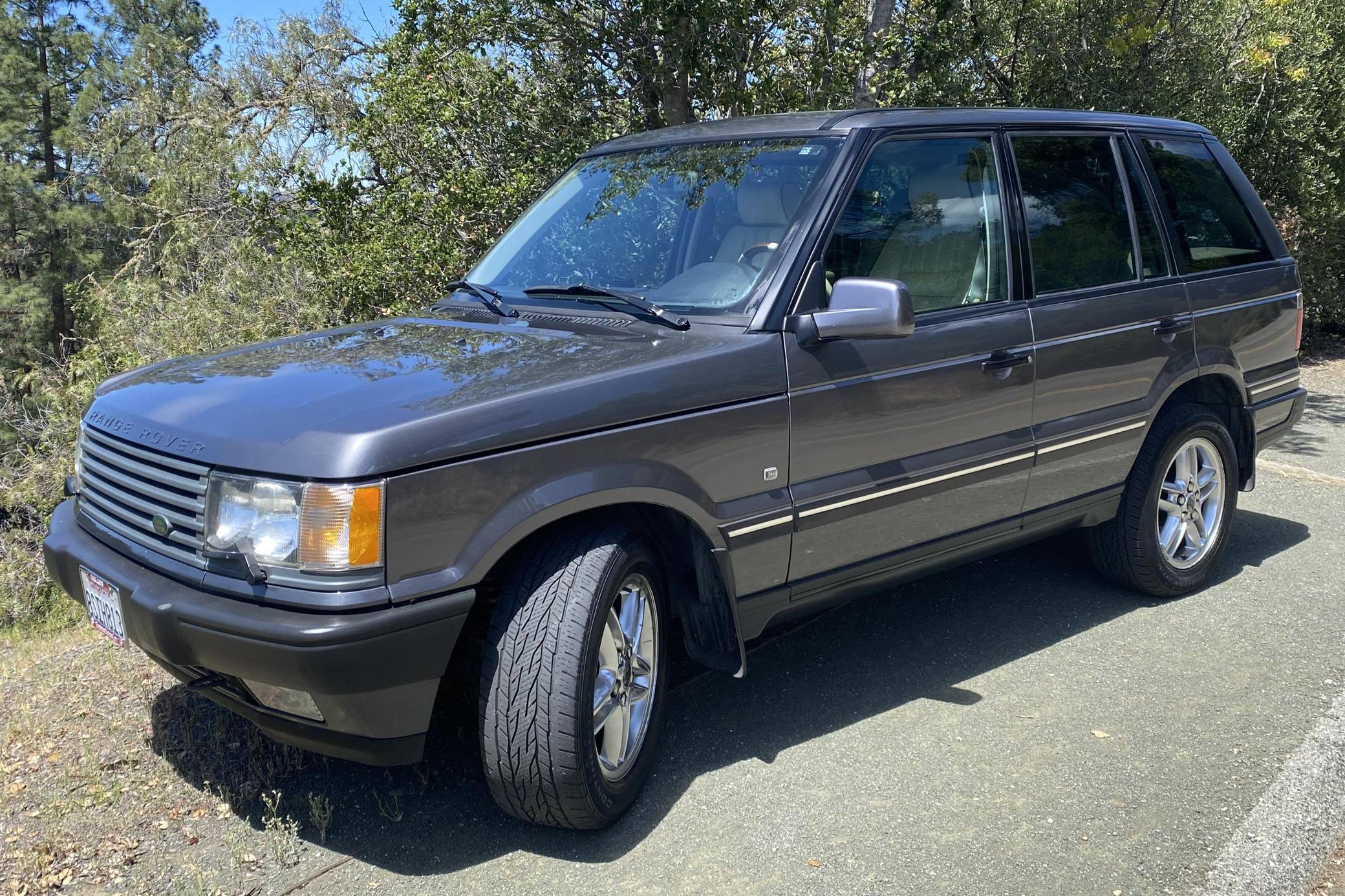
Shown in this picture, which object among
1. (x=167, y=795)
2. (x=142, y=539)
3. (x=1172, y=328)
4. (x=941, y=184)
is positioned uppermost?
(x=941, y=184)

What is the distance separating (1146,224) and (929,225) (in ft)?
4.20

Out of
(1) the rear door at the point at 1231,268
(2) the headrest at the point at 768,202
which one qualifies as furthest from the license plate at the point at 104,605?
(1) the rear door at the point at 1231,268

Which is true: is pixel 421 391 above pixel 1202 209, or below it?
below

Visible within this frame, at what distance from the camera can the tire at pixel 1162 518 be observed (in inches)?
188

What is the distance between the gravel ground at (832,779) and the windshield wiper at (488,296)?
1.40m

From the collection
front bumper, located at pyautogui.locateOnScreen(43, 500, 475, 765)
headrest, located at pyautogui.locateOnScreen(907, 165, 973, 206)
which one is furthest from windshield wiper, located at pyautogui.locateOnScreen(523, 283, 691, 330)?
front bumper, located at pyautogui.locateOnScreen(43, 500, 475, 765)

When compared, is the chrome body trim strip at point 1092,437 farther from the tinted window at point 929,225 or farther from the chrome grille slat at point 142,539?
the chrome grille slat at point 142,539

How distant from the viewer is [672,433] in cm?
320

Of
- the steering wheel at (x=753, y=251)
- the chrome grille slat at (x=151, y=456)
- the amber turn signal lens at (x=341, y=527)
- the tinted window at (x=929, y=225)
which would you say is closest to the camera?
the amber turn signal lens at (x=341, y=527)

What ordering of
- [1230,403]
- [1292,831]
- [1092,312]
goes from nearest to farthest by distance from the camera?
[1292,831], [1092,312], [1230,403]

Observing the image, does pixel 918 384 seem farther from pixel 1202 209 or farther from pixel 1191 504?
pixel 1202 209

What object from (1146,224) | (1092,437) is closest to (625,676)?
(1092,437)

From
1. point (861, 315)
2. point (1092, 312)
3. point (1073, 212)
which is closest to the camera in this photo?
point (861, 315)

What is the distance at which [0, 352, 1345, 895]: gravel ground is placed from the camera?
3.07 m
